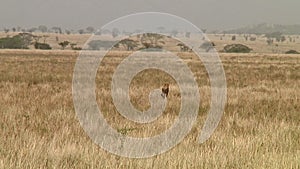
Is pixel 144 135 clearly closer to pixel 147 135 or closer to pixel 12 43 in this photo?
pixel 147 135

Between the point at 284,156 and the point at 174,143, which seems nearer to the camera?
the point at 284,156

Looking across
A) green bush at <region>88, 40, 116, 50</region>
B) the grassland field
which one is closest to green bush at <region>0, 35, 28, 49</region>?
green bush at <region>88, 40, 116, 50</region>

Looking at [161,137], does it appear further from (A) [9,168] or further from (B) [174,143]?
(A) [9,168]

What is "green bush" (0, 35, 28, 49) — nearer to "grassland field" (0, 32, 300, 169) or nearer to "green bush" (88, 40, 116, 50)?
"green bush" (88, 40, 116, 50)

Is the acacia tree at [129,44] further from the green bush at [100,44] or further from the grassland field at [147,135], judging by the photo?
the grassland field at [147,135]

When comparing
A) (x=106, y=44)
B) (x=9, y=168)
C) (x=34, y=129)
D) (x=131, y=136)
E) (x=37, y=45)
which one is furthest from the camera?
(x=37, y=45)

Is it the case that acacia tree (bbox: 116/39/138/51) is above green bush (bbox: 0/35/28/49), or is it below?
below

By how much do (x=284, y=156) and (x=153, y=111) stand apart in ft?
17.1

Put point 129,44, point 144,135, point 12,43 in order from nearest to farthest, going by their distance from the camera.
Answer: point 144,135 < point 12,43 < point 129,44

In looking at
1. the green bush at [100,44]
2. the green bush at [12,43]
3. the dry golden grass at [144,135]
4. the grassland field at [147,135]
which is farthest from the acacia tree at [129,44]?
the dry golden grass at [144,135]

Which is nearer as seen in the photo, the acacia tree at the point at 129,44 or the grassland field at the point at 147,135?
the grassland field at the point at 147,135

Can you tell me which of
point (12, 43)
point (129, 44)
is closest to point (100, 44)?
point (129, 44)

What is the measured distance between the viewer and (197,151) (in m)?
6.03

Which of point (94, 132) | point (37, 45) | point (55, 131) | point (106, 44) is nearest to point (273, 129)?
point (94, 132)
